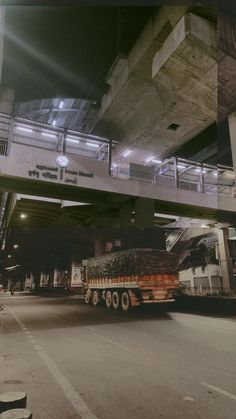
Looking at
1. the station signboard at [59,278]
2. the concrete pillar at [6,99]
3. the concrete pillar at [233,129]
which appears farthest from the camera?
the concrete pillar at [6,99]

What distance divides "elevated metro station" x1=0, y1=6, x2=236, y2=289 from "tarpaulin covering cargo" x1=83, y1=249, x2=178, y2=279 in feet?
1.70

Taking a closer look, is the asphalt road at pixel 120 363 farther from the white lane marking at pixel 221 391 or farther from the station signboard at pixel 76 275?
the station signboard at pixel 76 275

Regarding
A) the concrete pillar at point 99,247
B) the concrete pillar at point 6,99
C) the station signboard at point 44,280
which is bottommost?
the station signboard at point 44,280

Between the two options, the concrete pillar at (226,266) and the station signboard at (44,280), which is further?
the station signboard at (44,280)

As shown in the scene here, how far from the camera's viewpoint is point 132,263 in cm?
620

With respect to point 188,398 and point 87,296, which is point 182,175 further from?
point 188,398

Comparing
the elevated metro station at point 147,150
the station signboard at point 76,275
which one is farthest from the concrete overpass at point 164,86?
the station signboard at point 76,275

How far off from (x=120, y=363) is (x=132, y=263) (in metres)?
1.83

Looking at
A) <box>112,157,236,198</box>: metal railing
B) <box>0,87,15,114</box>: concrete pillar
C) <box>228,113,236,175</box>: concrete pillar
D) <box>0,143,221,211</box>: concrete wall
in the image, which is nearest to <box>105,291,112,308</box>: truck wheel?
<box>0,143,221,211</box>: concrete wall

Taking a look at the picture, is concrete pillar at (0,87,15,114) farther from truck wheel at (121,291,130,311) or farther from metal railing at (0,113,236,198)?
truck wheel at (121,291,130,311)

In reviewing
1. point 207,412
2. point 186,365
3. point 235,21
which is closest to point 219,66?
point 235,21

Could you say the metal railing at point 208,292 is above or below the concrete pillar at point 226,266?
below

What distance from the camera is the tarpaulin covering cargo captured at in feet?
19.6

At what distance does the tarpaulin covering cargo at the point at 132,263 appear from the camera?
5988mm
